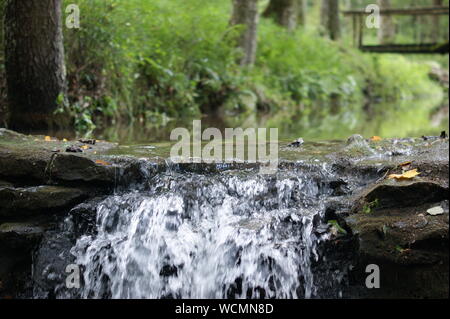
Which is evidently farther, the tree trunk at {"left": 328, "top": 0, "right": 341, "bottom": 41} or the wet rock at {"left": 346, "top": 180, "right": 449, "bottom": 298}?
the tree trunk at {"left": 328, "top": 0, "right": 341, "bottom": 41}

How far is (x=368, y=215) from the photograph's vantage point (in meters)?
3.33

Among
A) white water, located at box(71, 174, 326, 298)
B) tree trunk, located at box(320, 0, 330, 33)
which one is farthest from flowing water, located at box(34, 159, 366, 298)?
tree trunk, located at box(320, 0, 330, 33)

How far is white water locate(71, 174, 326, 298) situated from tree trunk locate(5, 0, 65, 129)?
2894mm

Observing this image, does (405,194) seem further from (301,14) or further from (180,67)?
(301,14)

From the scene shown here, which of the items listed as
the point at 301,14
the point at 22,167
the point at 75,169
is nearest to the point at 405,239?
the point at 75,169

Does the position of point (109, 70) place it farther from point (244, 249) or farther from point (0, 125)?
point (244, 249)

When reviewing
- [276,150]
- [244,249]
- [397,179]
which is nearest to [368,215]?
[397,179]

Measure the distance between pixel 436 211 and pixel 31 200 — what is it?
2659 millimetres

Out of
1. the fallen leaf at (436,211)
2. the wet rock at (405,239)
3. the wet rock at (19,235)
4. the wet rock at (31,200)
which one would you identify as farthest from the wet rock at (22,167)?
the fallen leaf at (436,211)

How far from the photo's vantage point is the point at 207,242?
11.6 feet

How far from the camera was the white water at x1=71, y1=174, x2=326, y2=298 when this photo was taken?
3.38 meters

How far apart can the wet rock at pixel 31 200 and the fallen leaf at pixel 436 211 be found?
2423 millimetres

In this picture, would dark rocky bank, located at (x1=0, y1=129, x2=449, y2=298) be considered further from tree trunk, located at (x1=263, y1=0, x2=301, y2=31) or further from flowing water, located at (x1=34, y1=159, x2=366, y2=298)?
tree trunk, located at (x1=263, y1=0, x2=301, y2=31)

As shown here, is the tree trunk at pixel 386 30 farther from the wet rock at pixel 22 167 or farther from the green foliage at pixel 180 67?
the wet rock at pixel 22 167
